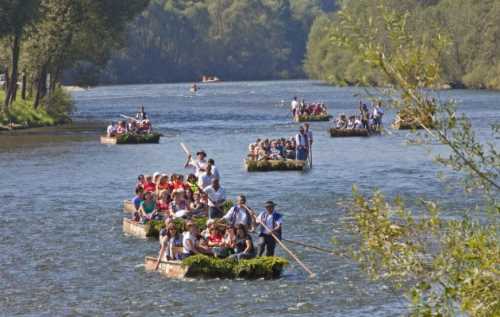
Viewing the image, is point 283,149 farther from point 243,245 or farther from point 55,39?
point 55,39

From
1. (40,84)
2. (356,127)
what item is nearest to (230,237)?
(356,127)

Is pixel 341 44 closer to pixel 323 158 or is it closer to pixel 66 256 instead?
pixel 66 256

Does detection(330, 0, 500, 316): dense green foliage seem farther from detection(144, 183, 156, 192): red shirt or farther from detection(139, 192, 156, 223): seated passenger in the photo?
detection(144, 183, 156, 192): red shirt

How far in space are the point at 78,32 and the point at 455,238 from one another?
7682 centimetres

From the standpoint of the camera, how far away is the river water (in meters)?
26.6

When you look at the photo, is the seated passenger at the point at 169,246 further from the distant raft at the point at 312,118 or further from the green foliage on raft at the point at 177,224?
the distant raft at the point at 312,118

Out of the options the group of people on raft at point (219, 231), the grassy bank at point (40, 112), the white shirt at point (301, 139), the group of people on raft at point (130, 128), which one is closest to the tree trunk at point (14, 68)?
the grassy bank at point (40, 112)

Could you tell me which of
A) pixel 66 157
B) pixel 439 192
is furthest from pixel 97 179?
pixel 439 192

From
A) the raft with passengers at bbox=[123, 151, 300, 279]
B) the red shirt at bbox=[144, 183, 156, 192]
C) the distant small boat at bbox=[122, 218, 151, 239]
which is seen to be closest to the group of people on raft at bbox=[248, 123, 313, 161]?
the red shirt at bbox=[144, 183, 156, 192]

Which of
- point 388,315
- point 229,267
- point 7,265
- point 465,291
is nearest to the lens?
point 465,291

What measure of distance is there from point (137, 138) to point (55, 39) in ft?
60.4

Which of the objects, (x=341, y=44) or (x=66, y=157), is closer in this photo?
(x=341, y=44)

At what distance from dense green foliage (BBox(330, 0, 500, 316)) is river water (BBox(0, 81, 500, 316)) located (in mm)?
623

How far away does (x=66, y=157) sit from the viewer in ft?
205
